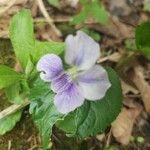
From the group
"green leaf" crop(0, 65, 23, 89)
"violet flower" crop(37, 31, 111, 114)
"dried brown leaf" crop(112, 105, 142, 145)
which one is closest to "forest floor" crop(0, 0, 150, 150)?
"dried brown leaf" crop(112, 105, 142, 145)

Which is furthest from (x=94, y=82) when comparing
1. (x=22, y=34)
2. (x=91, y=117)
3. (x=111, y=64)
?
(x=111, y=64)

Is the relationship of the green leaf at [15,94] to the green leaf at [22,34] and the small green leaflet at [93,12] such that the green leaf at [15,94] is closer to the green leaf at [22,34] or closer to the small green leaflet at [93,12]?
the green leaf at [22,34]

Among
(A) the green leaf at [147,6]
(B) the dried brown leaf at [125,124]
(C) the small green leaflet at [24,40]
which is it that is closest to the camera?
(C) the small green leaflet at [24,40]

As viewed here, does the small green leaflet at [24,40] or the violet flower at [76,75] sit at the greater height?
the violet flower at [76,75]

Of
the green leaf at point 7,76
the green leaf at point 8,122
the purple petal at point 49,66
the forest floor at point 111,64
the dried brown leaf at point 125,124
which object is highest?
the purple petal at point 49,66

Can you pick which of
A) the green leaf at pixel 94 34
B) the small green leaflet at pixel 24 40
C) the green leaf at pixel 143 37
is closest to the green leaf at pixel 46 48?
the small green leaflet at pixel 24 40

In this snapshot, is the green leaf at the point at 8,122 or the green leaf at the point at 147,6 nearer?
the green leaf at the point at 8,122

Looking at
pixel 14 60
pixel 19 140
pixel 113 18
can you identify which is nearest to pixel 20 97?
pixel 19 140
